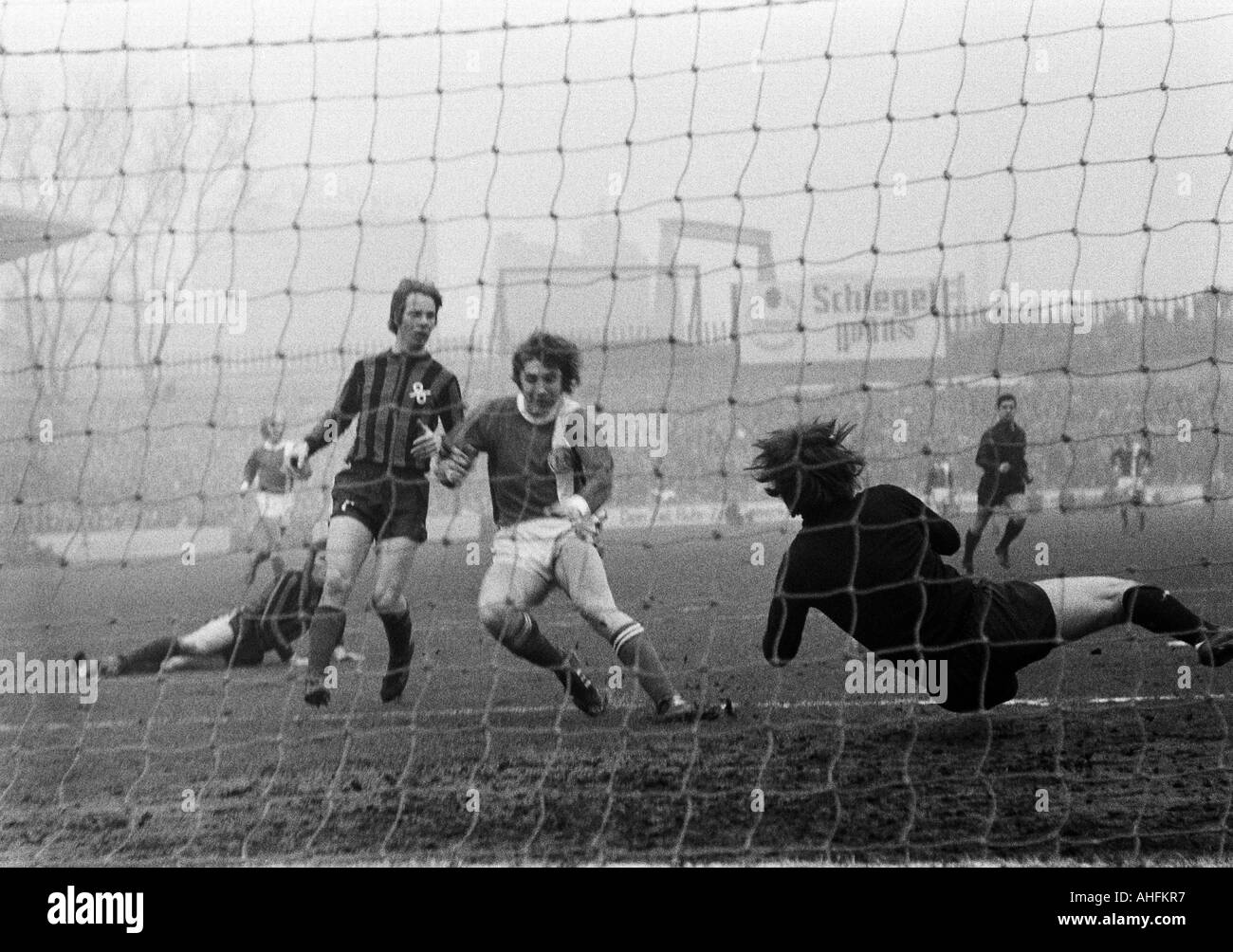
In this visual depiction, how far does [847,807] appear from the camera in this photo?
2.96 m

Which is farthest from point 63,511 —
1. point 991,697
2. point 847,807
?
point 991,697

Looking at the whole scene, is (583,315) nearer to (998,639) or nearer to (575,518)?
(575,518)

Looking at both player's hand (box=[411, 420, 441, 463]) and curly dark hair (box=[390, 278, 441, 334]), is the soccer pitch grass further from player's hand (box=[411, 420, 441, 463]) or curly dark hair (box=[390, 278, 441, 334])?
curly dark hair (box=[390, 278, 441, 334])

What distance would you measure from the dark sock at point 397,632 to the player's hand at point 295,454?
392 mm

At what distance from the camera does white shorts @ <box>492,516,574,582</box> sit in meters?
3.07

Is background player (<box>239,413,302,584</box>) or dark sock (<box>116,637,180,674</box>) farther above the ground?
background player (<box>239,413,302,584</box>)

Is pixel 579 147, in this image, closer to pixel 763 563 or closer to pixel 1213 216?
pixel 763 563

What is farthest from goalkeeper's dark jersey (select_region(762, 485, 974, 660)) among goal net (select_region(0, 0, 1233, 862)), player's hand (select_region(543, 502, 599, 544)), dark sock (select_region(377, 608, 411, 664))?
dark sock (select_region(377, 608, 411, 664))

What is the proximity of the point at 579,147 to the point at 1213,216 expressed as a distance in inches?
54.5

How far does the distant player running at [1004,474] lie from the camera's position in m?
3.42

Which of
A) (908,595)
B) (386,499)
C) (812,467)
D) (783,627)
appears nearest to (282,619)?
(386,499)

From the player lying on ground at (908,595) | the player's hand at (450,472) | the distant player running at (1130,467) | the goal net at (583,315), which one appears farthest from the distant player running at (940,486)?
the player's hand at (450,472)

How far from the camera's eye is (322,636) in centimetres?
319

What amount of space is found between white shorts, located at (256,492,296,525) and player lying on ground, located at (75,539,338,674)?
0.37 feet
